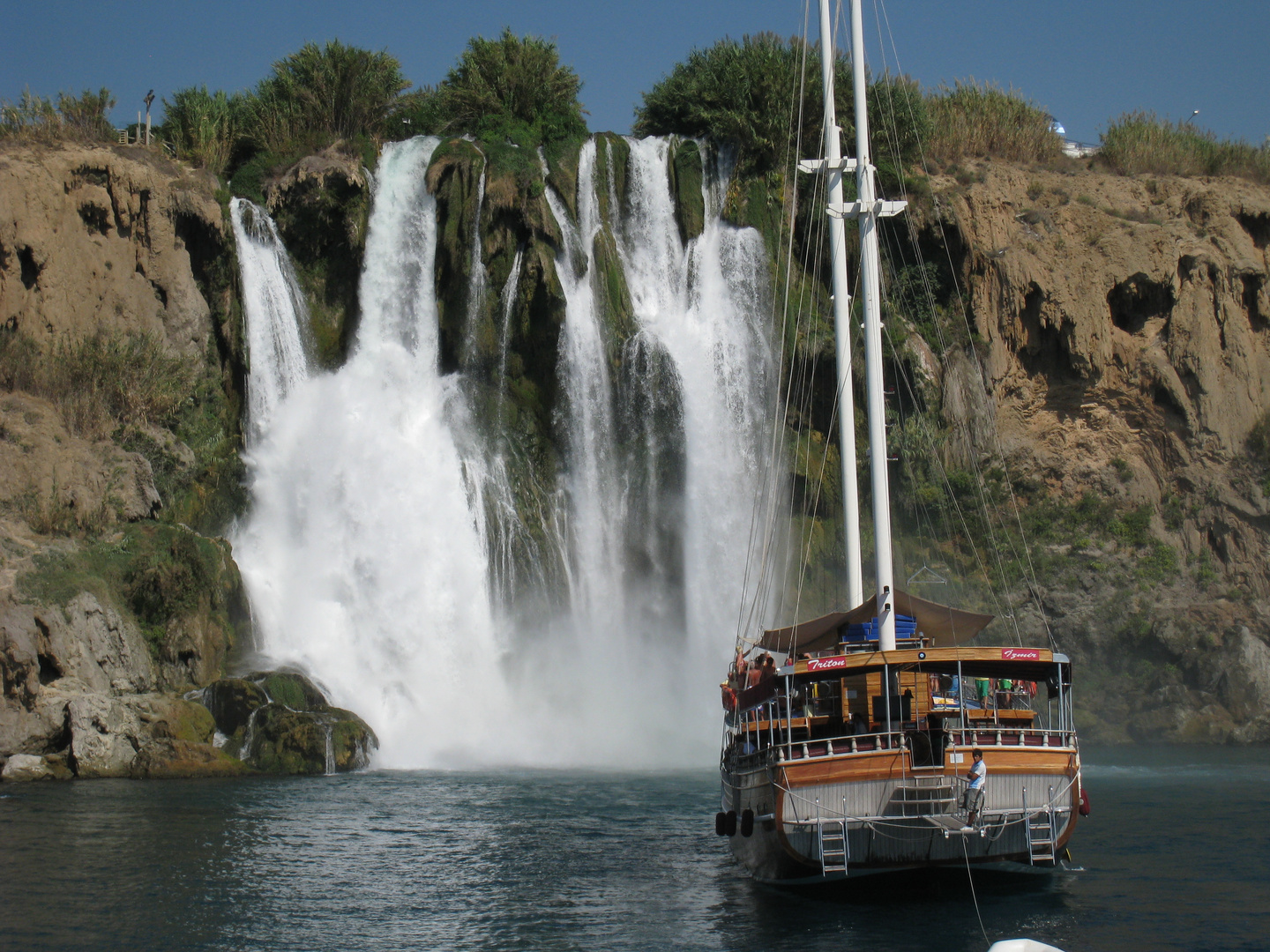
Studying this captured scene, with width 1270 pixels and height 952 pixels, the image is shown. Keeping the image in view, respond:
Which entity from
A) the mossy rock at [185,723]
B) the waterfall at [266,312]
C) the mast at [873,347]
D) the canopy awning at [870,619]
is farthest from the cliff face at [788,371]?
the canopy awning at [870,619]

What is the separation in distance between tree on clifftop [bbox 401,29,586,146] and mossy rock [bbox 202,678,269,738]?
26285mm

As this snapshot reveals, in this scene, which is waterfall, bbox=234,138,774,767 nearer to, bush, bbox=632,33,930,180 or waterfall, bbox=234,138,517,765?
waterfall, bbox=234,138,517,765

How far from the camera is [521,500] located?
1748 inches

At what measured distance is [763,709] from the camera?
21156 mm

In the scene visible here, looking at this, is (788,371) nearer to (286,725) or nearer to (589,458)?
(589,458)

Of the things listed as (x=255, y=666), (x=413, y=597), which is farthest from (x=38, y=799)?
(x=413, y=597)

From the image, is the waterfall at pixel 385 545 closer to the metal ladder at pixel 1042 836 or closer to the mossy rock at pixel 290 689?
the mossy rock at pixel 290 689


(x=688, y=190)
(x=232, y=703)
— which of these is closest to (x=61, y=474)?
(x=232, y=703)

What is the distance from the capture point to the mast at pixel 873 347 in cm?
2014

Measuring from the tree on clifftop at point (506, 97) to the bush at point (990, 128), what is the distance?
52.7ft

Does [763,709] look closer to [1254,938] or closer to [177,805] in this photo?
[1254,938]

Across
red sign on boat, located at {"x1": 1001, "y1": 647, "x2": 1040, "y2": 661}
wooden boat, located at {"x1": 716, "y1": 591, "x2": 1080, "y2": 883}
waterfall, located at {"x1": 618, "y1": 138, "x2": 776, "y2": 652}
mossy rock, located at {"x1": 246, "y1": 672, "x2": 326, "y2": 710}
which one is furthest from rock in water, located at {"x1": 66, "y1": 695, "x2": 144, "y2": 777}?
red sign on boat, located at {"x1": 1001, "y1": 647, "x2": 1040, "y2": 661}

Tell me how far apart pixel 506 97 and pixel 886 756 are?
4223 cm

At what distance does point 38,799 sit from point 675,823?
13234mm
